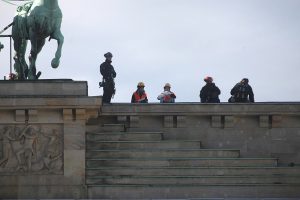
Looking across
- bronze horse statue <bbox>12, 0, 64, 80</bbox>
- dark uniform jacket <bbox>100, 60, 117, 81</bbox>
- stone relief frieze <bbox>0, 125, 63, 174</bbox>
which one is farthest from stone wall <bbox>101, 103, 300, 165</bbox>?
stone relief frieze <bbox>0, 125, 63, 174</bbox>

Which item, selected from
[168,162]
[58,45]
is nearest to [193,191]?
[168,162]

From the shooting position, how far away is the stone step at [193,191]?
42.7m

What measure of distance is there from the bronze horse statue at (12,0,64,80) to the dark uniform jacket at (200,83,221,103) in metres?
4.68

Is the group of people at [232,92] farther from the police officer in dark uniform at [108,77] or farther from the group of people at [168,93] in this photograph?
the police officer in dark uniform at [108,77]

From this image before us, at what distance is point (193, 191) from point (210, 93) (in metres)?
4.15

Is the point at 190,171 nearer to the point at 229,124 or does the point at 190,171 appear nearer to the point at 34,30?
the point at 229,124

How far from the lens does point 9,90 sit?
4325cm

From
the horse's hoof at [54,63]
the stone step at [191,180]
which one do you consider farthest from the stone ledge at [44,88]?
the stone step at [191,180]

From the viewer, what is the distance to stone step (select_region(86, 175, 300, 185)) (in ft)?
141

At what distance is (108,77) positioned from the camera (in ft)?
151

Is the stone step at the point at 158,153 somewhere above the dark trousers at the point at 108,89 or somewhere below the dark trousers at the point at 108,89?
below

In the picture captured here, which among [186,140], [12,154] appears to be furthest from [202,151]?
[12,154]

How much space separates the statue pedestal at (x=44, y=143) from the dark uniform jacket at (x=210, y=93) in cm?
435

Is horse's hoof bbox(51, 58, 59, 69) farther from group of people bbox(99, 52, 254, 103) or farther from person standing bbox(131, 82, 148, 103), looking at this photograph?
person standing bbox(131, 82, 148, 103)
